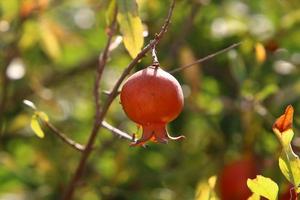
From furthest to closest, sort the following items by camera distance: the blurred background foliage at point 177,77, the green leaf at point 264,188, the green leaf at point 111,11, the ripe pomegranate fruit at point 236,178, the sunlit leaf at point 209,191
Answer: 1. the blurred background foliage at point 177,77
2. the ripe pomegranate fruit at point 236,178
3. the green leaf at point 111,11
4. the sunlit leaf at point 209,191
5. the green leaf at point 264,188

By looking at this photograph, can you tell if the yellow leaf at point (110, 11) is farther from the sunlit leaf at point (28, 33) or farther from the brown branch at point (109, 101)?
the sunlit leaf at point (28, 33)

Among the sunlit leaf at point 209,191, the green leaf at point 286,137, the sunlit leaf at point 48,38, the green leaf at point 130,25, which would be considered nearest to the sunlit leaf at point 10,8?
the sunlit leaf at point 48,38

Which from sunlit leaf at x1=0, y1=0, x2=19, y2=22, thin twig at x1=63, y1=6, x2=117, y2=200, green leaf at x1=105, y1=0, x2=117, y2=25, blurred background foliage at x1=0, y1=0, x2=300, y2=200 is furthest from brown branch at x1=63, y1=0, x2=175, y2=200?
sunlit leaf at x1=0, y1=0, x2=19, y2=22

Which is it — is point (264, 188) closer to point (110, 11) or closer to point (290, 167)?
point (290, 167)

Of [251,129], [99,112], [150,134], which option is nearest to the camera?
[150,134]

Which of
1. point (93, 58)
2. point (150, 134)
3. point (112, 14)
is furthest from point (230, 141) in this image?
point (150, 134)

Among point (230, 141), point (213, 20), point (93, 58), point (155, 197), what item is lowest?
point (155, 197)

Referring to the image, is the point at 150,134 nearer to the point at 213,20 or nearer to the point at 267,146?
the point at 267,146
